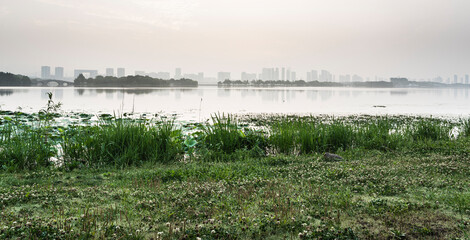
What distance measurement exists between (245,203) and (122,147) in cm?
541

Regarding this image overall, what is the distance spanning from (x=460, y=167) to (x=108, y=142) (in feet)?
29.0

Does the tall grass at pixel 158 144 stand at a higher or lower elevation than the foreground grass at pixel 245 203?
higher

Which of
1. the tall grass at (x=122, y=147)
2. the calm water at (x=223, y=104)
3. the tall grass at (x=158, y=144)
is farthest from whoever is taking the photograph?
the calm water at (x=223, y=104)

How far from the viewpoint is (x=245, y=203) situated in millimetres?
4930

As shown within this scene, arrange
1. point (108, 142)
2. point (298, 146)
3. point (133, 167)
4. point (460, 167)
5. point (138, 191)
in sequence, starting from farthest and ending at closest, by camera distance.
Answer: point (298, 146) < point (108, 142) < point (133, 167) < point (460, 167) < point (138, 191)

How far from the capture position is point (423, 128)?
43.2 feet

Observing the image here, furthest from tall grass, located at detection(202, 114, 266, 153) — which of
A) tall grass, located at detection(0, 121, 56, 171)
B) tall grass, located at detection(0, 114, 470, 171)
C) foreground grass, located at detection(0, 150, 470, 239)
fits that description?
tall grass, located at detection(0, 121, 56, 171)

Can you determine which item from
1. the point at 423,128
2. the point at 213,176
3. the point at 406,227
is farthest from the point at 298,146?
the point at 406,227

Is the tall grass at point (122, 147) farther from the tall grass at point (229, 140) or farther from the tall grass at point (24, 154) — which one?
the tall grass at point (229, 140)

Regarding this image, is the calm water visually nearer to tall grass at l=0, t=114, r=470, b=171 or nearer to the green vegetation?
tall grass at l=0, t=114, r=470, b=171

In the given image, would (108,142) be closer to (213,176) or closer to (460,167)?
(213,176)

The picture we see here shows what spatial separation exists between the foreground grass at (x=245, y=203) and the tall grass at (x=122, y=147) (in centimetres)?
125

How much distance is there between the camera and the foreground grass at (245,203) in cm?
401

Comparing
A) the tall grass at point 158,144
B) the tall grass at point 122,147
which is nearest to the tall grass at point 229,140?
the tall grass at point 158,144
